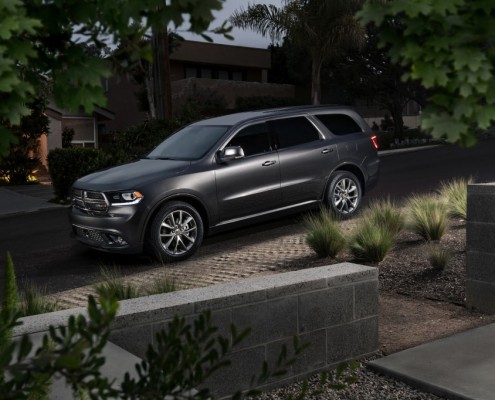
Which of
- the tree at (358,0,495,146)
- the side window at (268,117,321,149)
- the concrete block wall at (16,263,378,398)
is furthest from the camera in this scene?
the side window at (268,117,321,149)

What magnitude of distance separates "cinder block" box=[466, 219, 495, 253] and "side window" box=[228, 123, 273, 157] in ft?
14.2

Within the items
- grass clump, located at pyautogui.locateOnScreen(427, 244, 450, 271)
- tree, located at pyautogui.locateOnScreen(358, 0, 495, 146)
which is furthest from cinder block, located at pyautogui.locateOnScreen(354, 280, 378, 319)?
tree, located at pyautogui.locateOnScreen(358, 0, 495, 146)

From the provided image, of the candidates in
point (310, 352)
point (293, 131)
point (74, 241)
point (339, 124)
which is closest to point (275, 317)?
point (310, 352)

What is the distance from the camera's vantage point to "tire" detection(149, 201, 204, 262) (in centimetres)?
1005

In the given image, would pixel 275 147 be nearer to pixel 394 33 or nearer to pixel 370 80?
pixel 394 33

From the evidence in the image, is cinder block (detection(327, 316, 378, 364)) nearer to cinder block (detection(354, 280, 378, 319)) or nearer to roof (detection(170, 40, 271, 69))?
cinder block (detection(354, 280, 378, 319))

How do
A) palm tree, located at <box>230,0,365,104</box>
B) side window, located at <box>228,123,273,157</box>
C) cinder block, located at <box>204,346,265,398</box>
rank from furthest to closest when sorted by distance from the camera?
1. palm tree, located at <box>230,0,365,104</box>
2. side window, located at <box>228,123,273,157</box>
3. cinder block, located at <box>204,346,265,398</box>

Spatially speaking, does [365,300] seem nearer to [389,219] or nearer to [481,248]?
[481,248]

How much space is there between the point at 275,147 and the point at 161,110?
12.4m

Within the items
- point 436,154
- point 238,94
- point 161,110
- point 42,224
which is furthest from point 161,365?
point 238,94

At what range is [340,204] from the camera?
1233 centimetres

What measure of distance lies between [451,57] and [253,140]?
A: 914cm

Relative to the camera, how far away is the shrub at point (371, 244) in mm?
9633

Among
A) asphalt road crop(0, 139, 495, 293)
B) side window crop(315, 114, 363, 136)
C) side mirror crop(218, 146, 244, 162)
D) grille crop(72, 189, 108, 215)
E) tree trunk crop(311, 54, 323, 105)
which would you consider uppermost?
tree trunk crop(311, 54, 323, 105)
